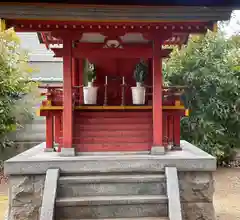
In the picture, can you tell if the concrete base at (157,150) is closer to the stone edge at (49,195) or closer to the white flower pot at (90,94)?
the white flower pot at (90,94)

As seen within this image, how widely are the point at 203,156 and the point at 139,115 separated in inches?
55.2

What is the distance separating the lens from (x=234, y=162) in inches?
420

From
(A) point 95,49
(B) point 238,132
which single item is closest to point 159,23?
(A) point 95,49

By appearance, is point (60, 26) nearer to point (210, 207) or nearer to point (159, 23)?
point (159, 23)

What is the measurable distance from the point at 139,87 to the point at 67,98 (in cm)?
131

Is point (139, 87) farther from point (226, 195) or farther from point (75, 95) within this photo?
point (226, 195)

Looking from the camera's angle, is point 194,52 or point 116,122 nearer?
point 116,122

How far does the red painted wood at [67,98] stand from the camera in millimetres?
5383

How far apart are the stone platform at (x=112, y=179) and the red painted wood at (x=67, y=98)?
1.89 feet

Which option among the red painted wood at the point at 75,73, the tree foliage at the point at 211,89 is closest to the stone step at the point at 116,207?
the red painted wood at the point at 75,73

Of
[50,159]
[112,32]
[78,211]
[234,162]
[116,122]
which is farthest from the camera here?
[234,162]

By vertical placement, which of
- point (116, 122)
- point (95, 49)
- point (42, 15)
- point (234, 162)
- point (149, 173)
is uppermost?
point (42, 15)

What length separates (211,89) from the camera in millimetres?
9641

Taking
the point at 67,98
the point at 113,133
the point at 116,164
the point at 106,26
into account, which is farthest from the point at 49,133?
the point at 106,26
